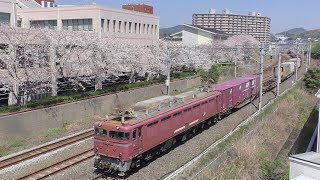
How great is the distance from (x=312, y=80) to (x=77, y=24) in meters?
28.1

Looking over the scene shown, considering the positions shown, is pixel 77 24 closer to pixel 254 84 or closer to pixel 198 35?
pixel 254 84

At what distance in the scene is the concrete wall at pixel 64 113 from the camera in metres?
23.9

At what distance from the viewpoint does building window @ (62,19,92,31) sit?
4588 centimetres

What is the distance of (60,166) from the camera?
18656 mm

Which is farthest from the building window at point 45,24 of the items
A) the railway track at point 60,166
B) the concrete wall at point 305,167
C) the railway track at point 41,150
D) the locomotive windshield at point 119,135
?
the concrete wall at point 305,167

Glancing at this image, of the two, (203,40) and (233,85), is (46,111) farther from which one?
Answer: (203,40)

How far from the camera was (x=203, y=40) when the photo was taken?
88.8m

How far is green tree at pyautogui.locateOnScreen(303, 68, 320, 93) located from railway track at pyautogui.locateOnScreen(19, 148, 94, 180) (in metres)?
29.4

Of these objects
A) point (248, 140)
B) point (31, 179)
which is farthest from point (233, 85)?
point (31, 179)

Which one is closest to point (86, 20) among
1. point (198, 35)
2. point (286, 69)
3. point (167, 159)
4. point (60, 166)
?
point (286, 69)

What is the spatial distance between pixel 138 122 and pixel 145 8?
226 ft

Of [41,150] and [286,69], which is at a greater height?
[286,69]

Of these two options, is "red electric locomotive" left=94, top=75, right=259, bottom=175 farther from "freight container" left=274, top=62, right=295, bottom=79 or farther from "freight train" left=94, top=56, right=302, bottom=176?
"freight container" left=274, top=62, right=295, bottom=79

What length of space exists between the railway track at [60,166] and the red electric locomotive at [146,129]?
180 centimetres
